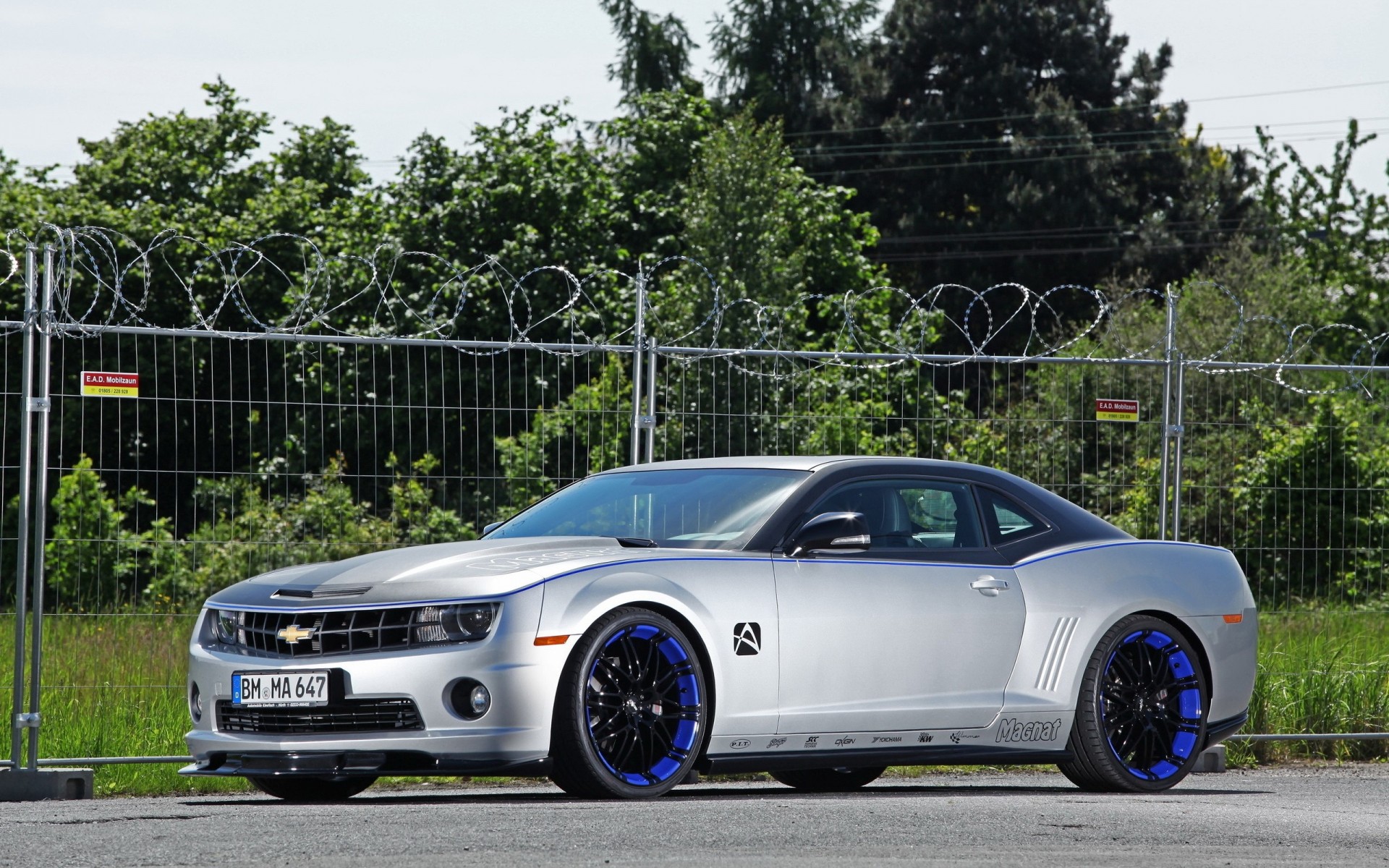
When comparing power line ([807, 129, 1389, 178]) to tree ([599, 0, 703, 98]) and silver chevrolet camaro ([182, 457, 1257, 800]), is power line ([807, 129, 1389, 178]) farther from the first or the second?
silver chevrolet camaro ([182, 457, 1257, 800])

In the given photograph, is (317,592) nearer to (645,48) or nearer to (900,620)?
(900,620)

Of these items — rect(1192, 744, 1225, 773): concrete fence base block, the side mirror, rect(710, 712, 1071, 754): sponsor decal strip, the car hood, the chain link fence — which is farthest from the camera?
rect(1192, 744, 1225, 773): concrete fence base block

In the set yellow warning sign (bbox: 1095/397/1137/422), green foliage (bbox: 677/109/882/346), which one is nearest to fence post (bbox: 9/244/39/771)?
yellow warning sign (bbox: 1095/397/1137/422)

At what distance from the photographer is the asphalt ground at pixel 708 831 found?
5832 millimetres

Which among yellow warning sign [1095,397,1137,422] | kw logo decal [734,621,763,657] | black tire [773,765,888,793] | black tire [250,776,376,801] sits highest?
yellow warning sign [1095,397,1137,422]

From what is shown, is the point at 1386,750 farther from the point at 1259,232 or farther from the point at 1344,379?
the point at 1259,232

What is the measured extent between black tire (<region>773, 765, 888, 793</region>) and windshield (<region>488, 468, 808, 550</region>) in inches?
63.6

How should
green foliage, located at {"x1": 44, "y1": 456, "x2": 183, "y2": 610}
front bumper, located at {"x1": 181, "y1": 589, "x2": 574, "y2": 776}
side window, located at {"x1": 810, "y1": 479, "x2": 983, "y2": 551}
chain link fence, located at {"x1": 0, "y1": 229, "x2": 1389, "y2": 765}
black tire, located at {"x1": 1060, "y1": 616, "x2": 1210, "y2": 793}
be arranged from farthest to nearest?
green foliage, located at {"x1": 44, "y1": 456, "x2": 183, "y2": 610} < chain link fence, located at {"x1": 0, "y1": 229, "x2": 1389, "y2": 765} < black tire, located at {"x1": 1060, "y1": 616, "x2": 1210, "y2": 793} < side window, located at {"x1": 810, "y1": 479, "x2": 983, "y2": 551} < front bumper, located at {"x1": 181, "y1": 589, "x2": 574, "y2": 776}

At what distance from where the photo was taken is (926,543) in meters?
8.20

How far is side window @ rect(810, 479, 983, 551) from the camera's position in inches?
320

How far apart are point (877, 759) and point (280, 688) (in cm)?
249

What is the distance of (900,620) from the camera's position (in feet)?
25.8

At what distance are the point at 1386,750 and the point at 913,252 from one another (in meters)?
35.9

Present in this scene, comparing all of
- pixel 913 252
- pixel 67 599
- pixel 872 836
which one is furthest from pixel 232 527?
pixel 913 252
